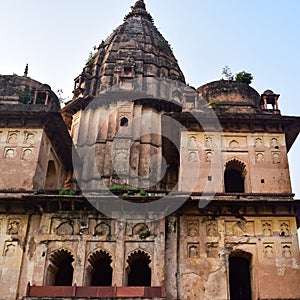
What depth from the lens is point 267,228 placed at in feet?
67.0

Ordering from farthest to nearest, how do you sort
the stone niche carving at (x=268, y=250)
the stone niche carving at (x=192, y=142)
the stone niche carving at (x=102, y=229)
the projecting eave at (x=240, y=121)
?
the projecting eave at (x=240, y=121) < the stone niche carving at (x=192, y=142) < the stone niche carving at (x=102, y=229) < the stone niche carving at (x=268, y=250)

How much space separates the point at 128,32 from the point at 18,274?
805 inches

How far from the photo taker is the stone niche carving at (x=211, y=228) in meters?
20.3

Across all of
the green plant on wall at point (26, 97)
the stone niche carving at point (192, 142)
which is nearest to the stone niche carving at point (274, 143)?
the stone niche carving at point (192, 142)

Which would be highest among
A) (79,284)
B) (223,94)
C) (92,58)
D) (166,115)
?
(92,58)

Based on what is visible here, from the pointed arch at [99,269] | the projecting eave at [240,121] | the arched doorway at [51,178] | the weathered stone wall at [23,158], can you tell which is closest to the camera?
the pointed arch at [99,269]

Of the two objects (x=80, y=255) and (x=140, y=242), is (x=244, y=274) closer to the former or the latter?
(x=140, y=242)

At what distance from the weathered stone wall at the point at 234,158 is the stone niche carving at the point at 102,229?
3.45 metres

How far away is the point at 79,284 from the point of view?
1902cm

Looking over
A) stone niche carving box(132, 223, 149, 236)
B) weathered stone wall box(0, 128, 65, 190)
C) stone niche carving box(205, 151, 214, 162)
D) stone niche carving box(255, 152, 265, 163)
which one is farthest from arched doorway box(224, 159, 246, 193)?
weathered stone wall box(0, 128, 65, 190)

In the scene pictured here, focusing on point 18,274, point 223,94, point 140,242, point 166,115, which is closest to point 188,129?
point 166,115

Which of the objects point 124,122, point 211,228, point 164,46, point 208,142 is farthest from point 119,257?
point 164,46

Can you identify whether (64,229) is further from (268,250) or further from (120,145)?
(120,145)

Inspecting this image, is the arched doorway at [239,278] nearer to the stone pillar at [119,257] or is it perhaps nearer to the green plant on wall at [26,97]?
the stone pillar at [119,257]
